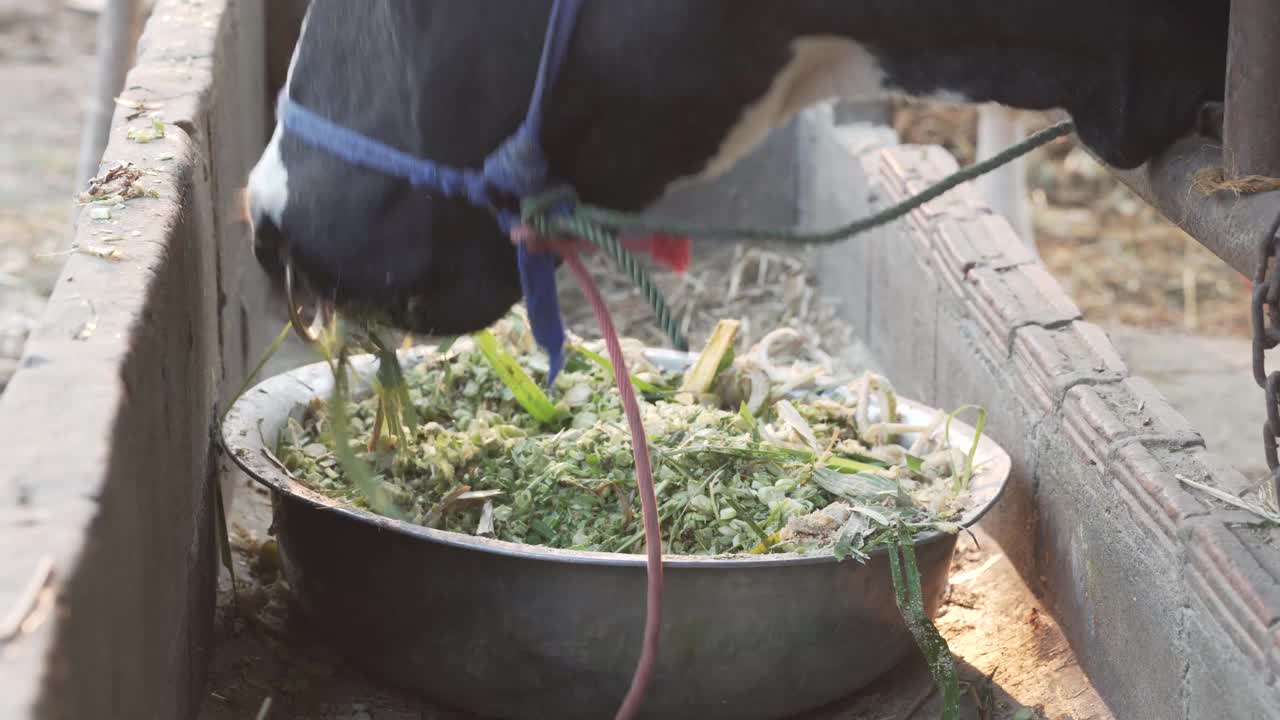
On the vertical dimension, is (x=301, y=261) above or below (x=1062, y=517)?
above

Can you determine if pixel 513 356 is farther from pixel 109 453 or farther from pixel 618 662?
pixel 109 453

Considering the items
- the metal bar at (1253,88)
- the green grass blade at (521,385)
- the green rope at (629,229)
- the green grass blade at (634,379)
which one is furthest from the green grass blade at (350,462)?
the metal bar at (1253,88)

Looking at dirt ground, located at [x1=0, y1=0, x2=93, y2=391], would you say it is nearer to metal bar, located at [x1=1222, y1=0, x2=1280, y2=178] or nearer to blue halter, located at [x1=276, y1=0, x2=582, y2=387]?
blue halter, located at [x1=276, y1=0, x2=582, y2=387]

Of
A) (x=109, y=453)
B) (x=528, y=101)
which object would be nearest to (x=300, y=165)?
(x=528, y=101)

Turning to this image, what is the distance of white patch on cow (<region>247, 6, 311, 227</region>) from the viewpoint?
1.96 meters

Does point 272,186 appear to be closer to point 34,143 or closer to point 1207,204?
point 1207,204

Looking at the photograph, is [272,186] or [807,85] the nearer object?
[807,85]

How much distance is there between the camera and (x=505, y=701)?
222 centimetres

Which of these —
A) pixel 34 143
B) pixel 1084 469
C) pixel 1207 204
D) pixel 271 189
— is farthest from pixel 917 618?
pixel 34 143

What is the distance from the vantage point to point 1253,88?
1686 mm

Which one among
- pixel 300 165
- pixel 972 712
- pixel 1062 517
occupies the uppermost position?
pixel 300 165

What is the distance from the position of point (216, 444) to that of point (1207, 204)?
165cm

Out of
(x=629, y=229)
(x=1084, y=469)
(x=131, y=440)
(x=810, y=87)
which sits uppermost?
(x=810, y=87)

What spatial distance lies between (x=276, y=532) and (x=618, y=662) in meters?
0.68
